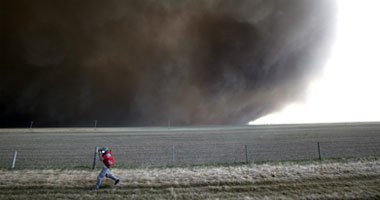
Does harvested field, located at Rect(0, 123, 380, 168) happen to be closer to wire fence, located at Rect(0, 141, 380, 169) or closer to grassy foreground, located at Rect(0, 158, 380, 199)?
wire fence, located at Rect(0, 141, 380, 169)

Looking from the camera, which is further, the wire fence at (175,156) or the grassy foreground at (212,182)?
the wire fence at (175,156)

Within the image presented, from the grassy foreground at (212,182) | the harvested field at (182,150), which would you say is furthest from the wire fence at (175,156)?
the grassy foreground at (212,182)

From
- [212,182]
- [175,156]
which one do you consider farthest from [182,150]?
[212,182]

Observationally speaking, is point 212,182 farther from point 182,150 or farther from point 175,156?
point 182,150

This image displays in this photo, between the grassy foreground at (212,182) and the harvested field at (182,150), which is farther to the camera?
the harvested field at (182,150)

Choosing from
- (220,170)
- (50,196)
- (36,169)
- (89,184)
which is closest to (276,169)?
(220,170)

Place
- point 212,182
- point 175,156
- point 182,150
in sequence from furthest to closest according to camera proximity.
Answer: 1. point 182,150
2. point 175,156
3. point 212,182

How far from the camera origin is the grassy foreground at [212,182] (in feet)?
25.4

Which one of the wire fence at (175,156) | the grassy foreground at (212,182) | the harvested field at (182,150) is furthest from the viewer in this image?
the harvested field at (182,150)

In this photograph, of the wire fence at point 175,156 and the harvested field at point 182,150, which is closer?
the wire fence at point 175,156

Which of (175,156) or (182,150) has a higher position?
(182,150)

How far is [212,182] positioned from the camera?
363 inches

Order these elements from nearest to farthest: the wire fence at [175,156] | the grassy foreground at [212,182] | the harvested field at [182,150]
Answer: the grassy foreground at [212,182]
the wire fence at [175,156]
the harvested field at [182,150]

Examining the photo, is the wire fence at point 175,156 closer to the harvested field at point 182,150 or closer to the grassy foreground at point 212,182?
the harvested field at point 182,150
